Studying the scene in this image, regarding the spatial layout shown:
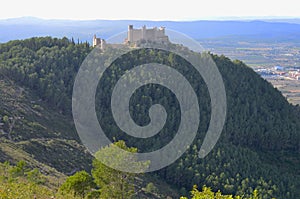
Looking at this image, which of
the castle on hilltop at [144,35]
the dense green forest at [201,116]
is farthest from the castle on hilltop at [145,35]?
the dense green forest at [201,116]

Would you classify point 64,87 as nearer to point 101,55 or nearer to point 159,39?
point 101,55

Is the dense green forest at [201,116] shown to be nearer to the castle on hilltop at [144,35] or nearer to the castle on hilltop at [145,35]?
the castle on hilltop at [144,35]

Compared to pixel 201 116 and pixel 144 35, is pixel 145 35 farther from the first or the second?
pixel 201 116

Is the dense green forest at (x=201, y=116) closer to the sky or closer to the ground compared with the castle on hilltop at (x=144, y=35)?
closer to the ground

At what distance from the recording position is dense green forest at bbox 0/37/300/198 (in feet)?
A: 159

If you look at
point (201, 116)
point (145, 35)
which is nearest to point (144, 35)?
point (145, 35)

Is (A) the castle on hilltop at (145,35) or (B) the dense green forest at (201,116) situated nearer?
(B) the dense green forest at (201,116)

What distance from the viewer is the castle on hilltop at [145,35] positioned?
71438 millimetres

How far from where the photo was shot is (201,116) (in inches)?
2304

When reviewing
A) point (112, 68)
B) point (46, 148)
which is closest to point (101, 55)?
point (112, 68)

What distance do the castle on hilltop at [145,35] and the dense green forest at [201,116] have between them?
403cm

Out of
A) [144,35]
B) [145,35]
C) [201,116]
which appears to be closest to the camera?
[201,116]

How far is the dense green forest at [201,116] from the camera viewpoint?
4853 centimetres

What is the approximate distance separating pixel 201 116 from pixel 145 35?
803 inches
